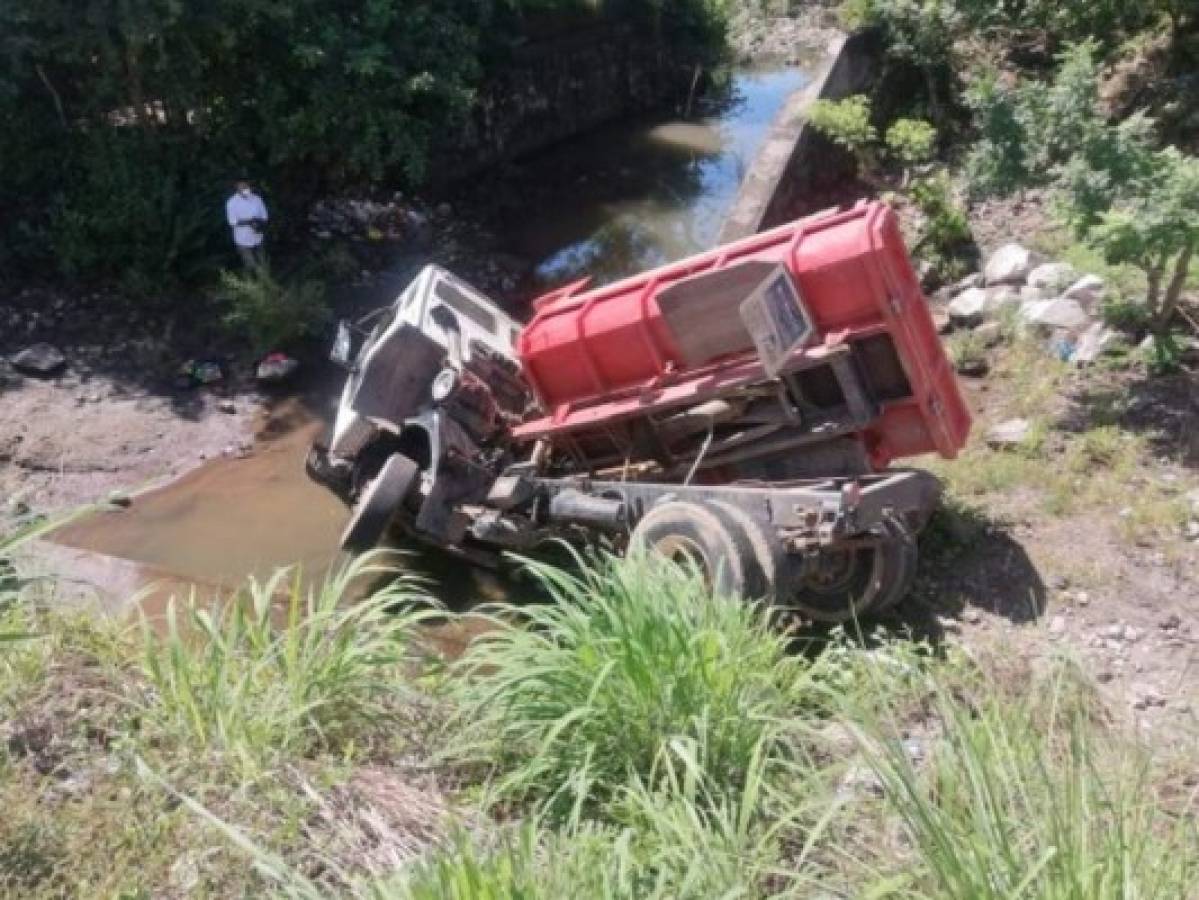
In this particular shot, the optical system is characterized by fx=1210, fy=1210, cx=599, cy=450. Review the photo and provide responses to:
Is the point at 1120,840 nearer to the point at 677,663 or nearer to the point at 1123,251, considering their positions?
the point at 677,663

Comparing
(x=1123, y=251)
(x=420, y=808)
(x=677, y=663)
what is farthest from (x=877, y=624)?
(x=420, y=808)

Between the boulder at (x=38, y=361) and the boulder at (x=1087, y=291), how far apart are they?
30.7 feet

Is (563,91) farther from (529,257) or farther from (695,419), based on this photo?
(695,419)

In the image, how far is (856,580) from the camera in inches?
283

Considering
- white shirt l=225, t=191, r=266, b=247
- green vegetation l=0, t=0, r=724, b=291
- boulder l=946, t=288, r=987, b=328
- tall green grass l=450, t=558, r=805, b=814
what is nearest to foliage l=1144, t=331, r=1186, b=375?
boulder l=946, t=288, r=987, b=328

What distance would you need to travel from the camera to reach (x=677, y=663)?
3.99 m

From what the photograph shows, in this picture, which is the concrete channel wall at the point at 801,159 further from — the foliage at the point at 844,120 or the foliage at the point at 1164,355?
the foliage at the point at 1164,355

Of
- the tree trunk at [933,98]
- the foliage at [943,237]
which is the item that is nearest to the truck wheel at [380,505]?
the foliage at [943,237]

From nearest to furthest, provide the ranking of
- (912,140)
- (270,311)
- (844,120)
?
(270,311)
(912,140)
(844,120)

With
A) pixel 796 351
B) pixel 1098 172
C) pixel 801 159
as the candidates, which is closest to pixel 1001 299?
pixel 1098 172

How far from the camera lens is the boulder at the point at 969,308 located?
10.4m

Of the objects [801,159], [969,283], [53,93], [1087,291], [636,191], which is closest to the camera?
[1087,291]

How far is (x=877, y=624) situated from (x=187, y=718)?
14.5 feet

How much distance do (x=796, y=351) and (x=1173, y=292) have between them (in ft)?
11.7
